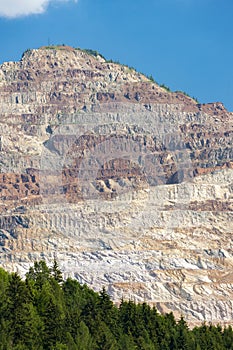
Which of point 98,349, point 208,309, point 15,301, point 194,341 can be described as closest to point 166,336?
point 194,341

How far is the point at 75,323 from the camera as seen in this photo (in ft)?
233

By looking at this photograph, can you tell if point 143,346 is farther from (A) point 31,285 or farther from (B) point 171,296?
(B) point 171,296

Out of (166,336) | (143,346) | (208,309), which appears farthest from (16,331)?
(208,309)

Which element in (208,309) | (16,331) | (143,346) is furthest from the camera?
(208,309)

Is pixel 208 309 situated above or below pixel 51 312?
above

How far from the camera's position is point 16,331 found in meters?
64.8

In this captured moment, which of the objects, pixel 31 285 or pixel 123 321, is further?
pixel 123 321

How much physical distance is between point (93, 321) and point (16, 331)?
377 inches

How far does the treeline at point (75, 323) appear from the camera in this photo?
65.4m

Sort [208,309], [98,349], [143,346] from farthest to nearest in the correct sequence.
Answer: [208,309], [143,346], [98,349]

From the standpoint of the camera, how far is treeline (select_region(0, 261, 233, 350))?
65375 millimetres

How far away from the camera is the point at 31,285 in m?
74.6

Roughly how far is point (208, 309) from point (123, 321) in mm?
115618

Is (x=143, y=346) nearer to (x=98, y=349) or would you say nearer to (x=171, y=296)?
(x=98, y=349)
